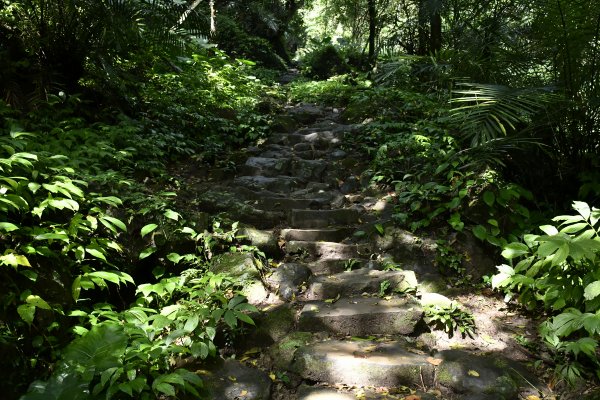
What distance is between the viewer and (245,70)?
1072 centimetres

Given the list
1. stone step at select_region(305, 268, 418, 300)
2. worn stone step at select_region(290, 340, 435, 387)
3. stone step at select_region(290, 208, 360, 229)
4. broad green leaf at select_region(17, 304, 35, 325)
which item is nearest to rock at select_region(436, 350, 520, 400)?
worn stone step at select_region(290, 340, 435, 387)

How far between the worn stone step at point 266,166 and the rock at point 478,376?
389cm

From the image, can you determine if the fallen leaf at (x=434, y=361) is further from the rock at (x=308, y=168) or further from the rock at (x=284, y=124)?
the rock at (x=284, y=124)

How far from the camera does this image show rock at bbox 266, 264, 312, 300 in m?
3.69

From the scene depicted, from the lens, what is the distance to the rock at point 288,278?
3686 mm

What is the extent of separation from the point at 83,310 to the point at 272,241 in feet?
5.99

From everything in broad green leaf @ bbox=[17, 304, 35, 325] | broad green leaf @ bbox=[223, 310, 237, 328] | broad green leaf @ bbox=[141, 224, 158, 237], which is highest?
broad green leaf @ bbox=[141, 224, 158, 237]

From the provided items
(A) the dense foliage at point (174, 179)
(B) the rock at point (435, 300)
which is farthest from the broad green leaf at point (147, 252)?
(B) the rock at point (435, 300)

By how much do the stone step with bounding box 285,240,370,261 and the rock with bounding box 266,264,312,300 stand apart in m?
0.36

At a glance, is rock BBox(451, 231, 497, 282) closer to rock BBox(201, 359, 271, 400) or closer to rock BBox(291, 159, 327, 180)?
rock BBox(201, 359, 271, 400)

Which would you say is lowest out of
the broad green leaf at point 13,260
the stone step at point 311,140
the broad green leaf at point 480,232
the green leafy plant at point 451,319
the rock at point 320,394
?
the rock at point 320,394

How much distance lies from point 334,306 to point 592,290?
1.77 m

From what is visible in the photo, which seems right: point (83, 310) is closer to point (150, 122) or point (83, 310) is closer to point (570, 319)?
point (570, 319)

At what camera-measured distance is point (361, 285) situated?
143 inches
